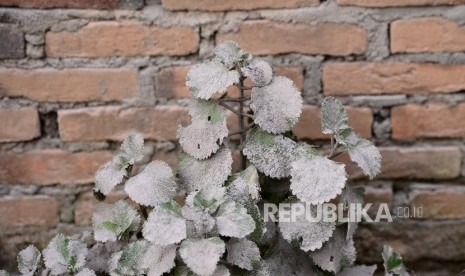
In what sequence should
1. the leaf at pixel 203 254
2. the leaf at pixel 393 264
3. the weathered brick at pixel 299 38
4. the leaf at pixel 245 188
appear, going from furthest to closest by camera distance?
1. the weathered brick at pixel 299 38
2. the leaf at pixel 393 264
3. the leaf at pixel 245 188
4. the leaf at pixel 203 254

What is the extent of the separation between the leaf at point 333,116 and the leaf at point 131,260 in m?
0.41

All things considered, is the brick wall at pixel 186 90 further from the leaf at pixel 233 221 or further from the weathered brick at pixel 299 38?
the leaf at pixel 233 221

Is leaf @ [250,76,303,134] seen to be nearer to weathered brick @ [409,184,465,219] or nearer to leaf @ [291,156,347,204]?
leaf @ [291,156,347,204]

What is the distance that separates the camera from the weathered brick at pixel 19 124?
4.61ft

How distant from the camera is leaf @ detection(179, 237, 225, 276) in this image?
3.38ft

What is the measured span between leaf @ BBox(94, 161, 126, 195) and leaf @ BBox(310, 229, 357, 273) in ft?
1.29

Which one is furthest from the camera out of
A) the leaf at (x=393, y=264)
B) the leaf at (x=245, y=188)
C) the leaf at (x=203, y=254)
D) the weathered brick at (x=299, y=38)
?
the weathered brick at (x=299, y=38)

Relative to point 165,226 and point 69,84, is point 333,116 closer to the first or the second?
point 165,226

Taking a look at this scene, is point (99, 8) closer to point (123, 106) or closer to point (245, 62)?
point (123, 106)

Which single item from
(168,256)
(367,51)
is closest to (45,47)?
(168,256)

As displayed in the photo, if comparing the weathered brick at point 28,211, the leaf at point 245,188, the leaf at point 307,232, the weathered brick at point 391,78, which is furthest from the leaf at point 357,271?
the weathered brick at point 28,211

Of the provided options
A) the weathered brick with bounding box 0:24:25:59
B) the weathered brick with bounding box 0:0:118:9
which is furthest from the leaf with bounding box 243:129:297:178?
the weathered brick with bounding box 0:24:25:59

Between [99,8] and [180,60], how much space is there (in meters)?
0.21

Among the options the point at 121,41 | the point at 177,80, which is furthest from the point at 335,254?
the point at 121,41
